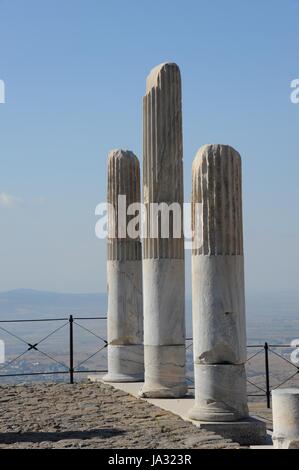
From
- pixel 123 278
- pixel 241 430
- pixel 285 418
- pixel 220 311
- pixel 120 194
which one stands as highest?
pixel 120 194

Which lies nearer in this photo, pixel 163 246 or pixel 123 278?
pixel 163 246

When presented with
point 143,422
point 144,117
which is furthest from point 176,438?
point 144,117

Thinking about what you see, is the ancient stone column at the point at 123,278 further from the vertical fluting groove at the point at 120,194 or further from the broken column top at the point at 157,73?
the broken column top at the point at 157,73

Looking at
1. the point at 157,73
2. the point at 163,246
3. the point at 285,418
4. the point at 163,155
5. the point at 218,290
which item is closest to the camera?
the point at 285,418

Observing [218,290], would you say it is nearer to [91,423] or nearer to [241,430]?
[241,430]

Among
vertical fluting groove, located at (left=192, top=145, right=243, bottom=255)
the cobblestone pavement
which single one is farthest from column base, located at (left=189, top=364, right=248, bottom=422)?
vertical fluting groove, located at (left=192, top=145, right=243, bottom=255)

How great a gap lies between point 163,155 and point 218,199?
3508 mm

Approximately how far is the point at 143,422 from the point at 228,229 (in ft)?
11.1

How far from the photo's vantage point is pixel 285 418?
1103 centimetres

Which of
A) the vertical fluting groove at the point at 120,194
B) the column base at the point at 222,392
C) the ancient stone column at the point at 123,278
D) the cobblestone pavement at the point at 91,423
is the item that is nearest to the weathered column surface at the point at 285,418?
the cobblestone pavement at the point at 91,423

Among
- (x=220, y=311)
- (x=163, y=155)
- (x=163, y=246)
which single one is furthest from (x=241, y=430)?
(x=163, y=155)

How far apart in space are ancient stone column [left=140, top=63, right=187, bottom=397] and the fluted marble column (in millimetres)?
2887

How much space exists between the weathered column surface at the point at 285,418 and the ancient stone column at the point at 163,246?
15.5 feet

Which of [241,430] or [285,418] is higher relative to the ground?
[285,418]
